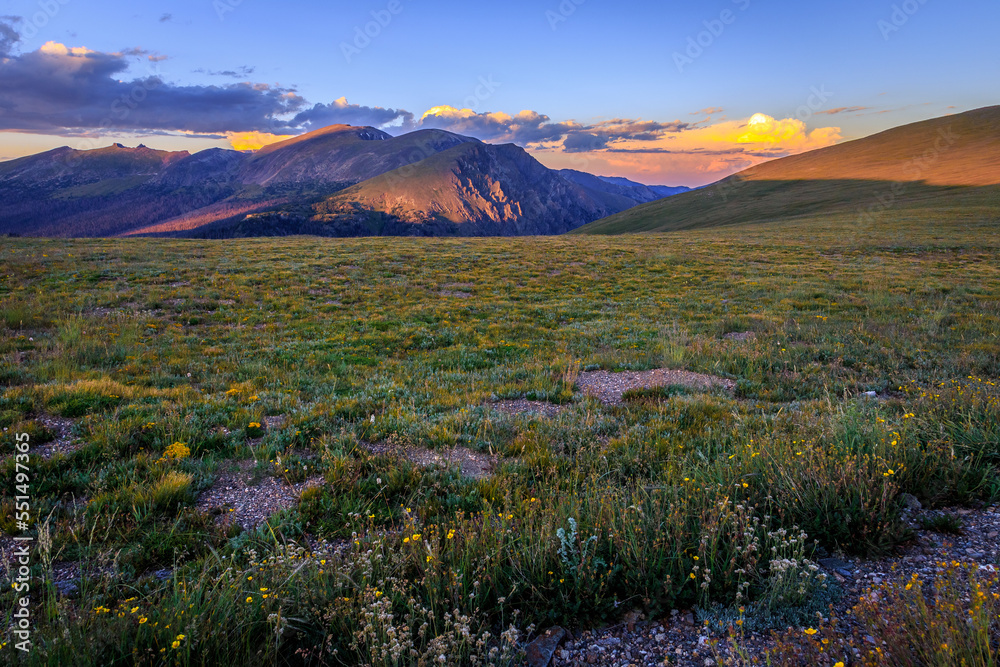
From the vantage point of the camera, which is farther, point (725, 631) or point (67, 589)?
point (67, 589)

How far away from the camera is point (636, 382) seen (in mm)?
10172

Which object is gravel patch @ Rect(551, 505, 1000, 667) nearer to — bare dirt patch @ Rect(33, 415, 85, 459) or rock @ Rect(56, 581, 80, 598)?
rock @ Rect(56, 581, 80, 598)

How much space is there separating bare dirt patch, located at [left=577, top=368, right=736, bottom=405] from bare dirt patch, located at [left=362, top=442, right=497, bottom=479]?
3368mm

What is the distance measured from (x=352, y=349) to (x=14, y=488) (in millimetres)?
8005

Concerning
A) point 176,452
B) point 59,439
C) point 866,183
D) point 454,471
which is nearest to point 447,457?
point 454,471

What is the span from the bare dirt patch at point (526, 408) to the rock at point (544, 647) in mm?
4828

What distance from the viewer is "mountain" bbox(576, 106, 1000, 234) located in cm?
7025

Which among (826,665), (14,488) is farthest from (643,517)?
(14,488)

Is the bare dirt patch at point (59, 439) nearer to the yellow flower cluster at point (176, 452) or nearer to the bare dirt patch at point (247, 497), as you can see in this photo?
the yellow flower cluster at point (176, 452)

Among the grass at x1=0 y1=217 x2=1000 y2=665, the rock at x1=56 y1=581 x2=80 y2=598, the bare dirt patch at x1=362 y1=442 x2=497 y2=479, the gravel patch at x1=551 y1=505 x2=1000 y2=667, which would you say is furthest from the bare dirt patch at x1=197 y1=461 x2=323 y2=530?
the gravel patch at x1=551 y1=505 x2=1000 y2=667

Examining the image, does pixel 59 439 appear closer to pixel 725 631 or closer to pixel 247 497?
pixel 247 497

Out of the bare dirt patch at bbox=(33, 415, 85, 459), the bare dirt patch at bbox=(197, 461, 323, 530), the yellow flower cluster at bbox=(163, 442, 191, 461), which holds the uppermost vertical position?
the bare dirt patch at bbox=(33, 415, 85, 459)

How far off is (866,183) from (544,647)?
11527 cm

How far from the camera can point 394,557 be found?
379 centimetres
